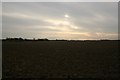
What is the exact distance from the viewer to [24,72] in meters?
19.7

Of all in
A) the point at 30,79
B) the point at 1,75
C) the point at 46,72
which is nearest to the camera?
the point at 30,79

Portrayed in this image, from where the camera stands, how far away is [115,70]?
20766mm

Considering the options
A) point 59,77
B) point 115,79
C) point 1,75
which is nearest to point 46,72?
point 59,77

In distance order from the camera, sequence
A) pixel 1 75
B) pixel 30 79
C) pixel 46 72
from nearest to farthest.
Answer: pixel 30 79
pixel 1 75
pixel 46 72

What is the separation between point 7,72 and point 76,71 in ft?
18.4

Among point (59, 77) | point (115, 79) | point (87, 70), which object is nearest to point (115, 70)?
point (87, 70)

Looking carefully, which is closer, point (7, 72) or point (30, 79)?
point (30, 79)

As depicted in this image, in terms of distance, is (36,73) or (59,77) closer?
(59,77)

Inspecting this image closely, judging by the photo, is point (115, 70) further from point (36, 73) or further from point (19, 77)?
point (19, 77)

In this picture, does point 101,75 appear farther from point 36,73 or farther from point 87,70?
point 36,73

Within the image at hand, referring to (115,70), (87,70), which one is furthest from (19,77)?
(115,70)

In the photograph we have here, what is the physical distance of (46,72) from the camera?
64.5 ft

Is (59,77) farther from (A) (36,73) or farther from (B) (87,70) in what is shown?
(B) (87,70)

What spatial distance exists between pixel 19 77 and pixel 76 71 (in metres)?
4.94
